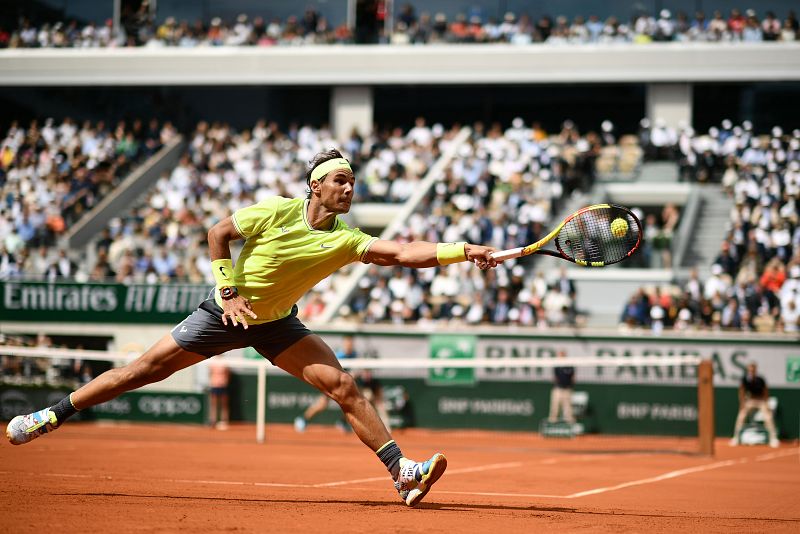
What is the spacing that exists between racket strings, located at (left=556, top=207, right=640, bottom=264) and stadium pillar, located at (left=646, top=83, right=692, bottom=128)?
2502cm

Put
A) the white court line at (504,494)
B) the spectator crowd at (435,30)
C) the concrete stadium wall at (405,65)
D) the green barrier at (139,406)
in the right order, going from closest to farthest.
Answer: the white court line at (504,494), the green barrier at (139,406), the concrete stadium wall at (405,65), the spectator crowd at (435,30)

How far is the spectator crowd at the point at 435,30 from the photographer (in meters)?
31.5

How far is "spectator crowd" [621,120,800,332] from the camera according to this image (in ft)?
68.9

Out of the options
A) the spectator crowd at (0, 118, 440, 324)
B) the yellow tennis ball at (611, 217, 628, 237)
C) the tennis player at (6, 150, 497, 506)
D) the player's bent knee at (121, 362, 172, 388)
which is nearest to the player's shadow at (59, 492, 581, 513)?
the tennis player at (6, 150, 497, 506)

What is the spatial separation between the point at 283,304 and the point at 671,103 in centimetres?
2630

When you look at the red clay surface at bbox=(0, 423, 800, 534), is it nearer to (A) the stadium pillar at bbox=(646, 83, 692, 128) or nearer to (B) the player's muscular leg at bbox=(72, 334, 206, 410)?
(B) the player's muscular leg at bbox=(72, 334, 206, 410)

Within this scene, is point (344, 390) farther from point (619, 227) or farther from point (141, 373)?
point (619, 227)

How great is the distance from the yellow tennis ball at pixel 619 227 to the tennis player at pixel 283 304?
1.25 m

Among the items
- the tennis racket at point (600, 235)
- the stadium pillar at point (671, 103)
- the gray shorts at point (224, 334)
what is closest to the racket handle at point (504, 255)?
the tennis racket at point (600, 235)

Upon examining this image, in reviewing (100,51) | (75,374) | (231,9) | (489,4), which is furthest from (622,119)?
(75,374)

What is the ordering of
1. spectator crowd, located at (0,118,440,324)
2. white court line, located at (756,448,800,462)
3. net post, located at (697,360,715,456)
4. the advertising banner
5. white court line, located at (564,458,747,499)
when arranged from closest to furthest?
1. white court line, located at (564,458,747,499)
2. net post, located at (697,360,715,456)
3. white court line, located at (756,448,800,462)
4. the advertising banner
5. spectator crowd, located at (0,118,440,324)

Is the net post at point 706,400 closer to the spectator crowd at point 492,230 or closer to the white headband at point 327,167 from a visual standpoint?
the spectator crowd at point 492,230

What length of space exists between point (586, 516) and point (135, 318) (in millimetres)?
16970

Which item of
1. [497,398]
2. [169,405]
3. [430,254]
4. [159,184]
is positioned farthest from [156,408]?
[430,254]
